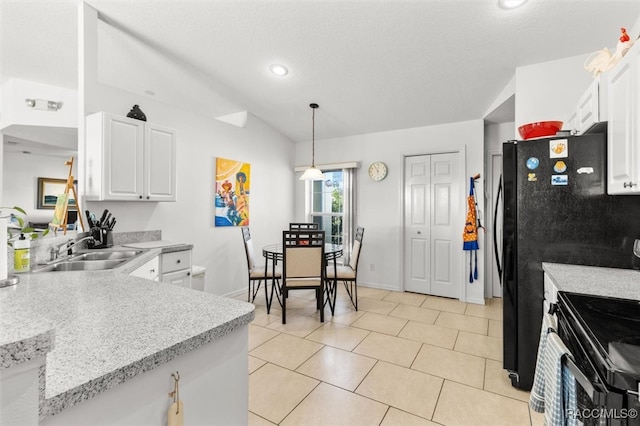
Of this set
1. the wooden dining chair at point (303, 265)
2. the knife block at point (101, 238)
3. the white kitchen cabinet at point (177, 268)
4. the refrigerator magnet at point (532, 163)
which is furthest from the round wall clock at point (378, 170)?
the knife block at point (101, 238)

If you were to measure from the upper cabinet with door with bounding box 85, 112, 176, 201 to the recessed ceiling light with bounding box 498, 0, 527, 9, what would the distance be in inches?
118

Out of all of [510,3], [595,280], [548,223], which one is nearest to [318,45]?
[510,3]

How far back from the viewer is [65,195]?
7.39 feet

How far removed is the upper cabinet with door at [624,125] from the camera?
148 centimetres

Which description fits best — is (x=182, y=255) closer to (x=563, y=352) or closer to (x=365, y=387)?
(x=365, y=387)

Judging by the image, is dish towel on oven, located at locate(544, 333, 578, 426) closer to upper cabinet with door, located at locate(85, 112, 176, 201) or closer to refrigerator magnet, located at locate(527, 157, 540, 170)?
refrigerator magnet, located at locate(527, 157, 540, 170)

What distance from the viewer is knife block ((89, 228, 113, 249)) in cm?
247

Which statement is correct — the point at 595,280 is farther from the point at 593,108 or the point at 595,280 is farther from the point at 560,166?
the point at 593,108

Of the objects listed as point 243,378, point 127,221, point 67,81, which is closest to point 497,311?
point 243,378

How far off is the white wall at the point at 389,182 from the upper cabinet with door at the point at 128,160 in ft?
8.96

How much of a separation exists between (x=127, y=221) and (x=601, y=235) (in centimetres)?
391

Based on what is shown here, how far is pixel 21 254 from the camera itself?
152 cm

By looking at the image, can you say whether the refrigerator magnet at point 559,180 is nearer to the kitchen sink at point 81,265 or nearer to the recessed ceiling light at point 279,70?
the recessed ceiling light at point 279,70

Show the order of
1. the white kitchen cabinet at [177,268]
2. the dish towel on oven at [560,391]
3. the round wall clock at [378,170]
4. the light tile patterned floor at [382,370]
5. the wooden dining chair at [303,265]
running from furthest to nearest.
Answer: the round wall clock at [378,170] < the wooden dining chair at [303,265] < the white kitchen cabinet at [177,268] < the light tile patterned floor at [382,370] < the dish towel on oven at [560,391]
